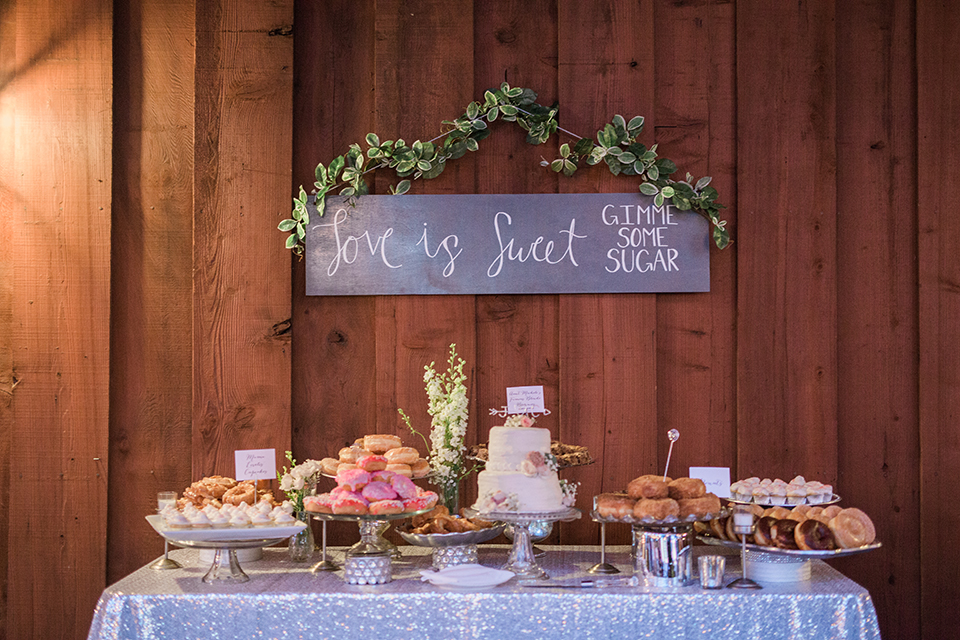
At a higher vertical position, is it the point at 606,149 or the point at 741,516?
the point at 606,149

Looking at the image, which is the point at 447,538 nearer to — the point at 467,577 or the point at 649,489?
the point at 467,577

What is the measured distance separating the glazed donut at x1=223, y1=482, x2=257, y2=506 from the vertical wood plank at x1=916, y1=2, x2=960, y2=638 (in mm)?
2448

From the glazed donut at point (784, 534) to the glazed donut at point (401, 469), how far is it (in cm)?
115

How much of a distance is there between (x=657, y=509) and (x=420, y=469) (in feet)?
2.62

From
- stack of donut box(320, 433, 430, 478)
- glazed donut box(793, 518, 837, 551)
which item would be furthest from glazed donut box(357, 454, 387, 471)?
glazed donut box(793, 518, 837, 551)

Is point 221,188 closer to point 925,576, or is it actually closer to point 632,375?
point 632,375

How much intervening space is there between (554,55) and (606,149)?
0.46 m

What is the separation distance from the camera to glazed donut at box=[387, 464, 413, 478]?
265 cm

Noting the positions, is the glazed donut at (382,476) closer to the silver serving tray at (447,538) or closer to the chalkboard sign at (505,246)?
the silver serving tray at (447,538)

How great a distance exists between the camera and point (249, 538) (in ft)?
7.91

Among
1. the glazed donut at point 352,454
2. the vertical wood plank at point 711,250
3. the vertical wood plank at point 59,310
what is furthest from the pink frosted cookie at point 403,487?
the vertical wood plank at point 59,310

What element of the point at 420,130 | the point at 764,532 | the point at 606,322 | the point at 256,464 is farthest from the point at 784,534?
the point at 420,130

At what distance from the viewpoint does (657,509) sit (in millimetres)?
2402

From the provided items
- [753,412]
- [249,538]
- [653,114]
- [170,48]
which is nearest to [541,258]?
[653,114]
